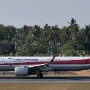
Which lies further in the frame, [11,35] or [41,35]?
[11,35]

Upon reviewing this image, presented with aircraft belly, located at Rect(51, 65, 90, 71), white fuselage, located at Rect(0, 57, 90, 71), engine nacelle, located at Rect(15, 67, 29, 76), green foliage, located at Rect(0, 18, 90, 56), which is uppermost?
green foliage, located at Rect(0, 18, 90, 56)

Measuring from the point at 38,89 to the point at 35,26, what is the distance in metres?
97.1

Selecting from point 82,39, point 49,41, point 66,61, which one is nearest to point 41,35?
point 49,41

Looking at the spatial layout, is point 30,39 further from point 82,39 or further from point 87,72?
point 87,72

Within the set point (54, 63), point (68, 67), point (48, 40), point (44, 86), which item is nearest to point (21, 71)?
point (54, 63)

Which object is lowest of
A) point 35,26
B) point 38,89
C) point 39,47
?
point 38,89

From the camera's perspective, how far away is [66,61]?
5138 centimetres

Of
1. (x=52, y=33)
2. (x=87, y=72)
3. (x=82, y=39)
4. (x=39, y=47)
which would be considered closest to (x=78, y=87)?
(x=87, y=72)

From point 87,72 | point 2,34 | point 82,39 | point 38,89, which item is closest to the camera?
point 38,89

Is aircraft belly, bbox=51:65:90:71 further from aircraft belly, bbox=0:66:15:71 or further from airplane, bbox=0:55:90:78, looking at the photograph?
aircraft belly, bbox=0:66:15:71

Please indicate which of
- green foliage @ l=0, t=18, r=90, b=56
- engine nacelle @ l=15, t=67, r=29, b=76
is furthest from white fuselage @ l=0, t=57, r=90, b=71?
green foliage @ l=0, t=18, r=90, b=56

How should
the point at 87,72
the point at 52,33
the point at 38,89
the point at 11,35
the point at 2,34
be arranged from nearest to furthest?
the point at 38,89
the point at 87,72
the point at 52,33
the point at 2,34
the point at 11,35

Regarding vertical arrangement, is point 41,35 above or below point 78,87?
above

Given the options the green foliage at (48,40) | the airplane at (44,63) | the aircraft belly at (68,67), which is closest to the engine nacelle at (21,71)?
the airplane at (44,63)
